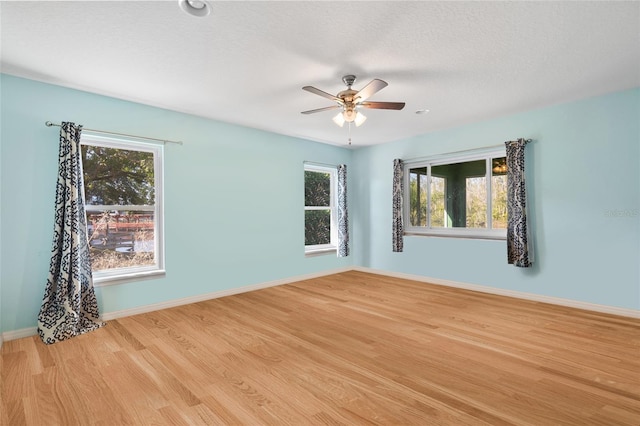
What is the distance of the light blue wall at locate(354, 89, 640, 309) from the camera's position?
354cm

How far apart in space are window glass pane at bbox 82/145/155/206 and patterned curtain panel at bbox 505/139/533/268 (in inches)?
180

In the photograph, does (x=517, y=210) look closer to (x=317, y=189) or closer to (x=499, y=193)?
(x=499, y=193)

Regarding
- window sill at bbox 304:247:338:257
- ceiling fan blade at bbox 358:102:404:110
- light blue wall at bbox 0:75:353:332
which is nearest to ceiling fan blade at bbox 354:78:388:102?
ceiling fan blade at bbox 358:102:404:110

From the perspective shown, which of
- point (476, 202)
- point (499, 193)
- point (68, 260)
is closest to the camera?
point (68, 260)

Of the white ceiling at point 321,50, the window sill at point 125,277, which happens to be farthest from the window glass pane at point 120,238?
the white ceiling at point 321,50

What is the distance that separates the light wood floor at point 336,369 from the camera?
187 cm

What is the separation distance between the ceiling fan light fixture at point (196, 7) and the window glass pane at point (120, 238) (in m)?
2.52

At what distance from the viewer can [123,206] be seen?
3.74 metres

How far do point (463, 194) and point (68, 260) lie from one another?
5.11 meters

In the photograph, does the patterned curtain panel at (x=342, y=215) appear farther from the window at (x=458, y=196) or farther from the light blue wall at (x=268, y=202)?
the window at (x=458, y=196)

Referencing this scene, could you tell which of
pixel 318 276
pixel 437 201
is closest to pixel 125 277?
pixel 318 276

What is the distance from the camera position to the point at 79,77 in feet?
10.0

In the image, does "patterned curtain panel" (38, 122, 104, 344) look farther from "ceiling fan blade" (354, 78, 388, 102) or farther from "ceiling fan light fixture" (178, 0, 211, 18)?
"ceiling fan blade" (354, 78, 388, 102)

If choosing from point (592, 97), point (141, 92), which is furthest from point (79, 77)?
point (592, 97)
